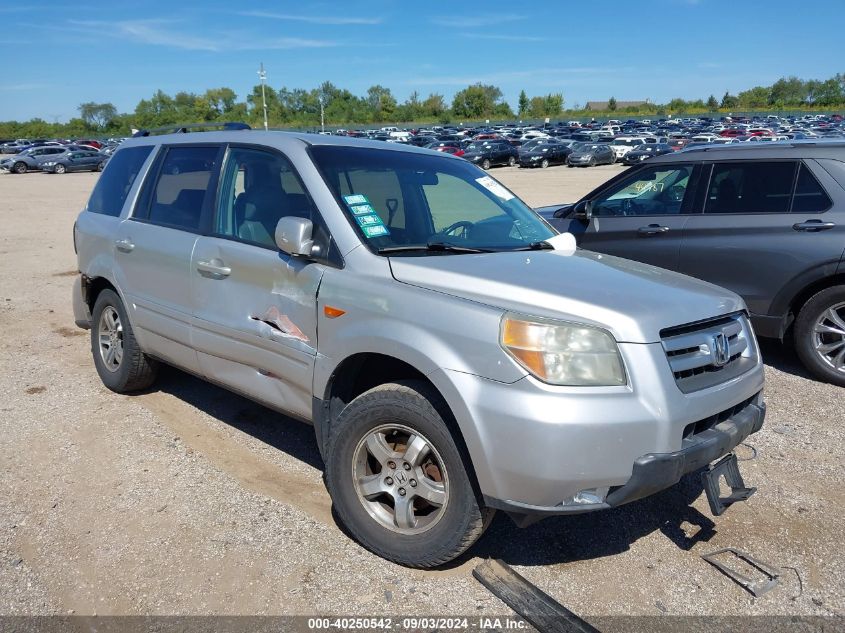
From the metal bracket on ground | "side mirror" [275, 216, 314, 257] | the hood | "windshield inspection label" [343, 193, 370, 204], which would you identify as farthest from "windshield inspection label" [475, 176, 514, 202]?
the metal bracket on ground

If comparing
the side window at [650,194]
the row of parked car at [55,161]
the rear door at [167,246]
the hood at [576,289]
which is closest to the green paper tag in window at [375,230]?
the hood at [576,289]

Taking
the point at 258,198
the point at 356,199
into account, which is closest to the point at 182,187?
the point at 258,198

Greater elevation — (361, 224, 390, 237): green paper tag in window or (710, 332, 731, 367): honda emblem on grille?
(361, 224, 390, 237): green paper tag in window

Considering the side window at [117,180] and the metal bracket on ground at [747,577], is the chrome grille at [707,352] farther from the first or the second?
the side window at [117,180]

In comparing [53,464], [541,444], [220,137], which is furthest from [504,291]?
[53,464]

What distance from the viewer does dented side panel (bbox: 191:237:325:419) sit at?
3.52 m

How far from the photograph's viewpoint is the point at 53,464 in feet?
13.9

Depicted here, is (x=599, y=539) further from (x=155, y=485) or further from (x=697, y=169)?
(x=697, y=169)

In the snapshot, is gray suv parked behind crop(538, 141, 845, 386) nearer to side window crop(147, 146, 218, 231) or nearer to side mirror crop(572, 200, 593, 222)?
side mirror crop(572, 200, 593, 222)

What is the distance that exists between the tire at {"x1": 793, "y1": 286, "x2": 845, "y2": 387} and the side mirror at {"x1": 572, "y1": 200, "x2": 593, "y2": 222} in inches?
77.1

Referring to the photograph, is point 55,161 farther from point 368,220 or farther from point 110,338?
point 368,220

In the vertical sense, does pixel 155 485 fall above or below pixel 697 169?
below

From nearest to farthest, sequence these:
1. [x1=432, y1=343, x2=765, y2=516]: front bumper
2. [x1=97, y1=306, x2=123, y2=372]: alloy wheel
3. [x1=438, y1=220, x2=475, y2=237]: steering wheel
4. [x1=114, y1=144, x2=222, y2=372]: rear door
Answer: [x1=432, y1=343, x2=765, y2=516]: front bumper, [x1=438, y1=220, x2=475, y2=237]: steering wheel, [x1=114, y1=144, x2=222, y2=372]: rear door, [x1=97, y1=306, x2=123, y2=372]: alloy wheel

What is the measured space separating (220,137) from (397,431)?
2333mm
